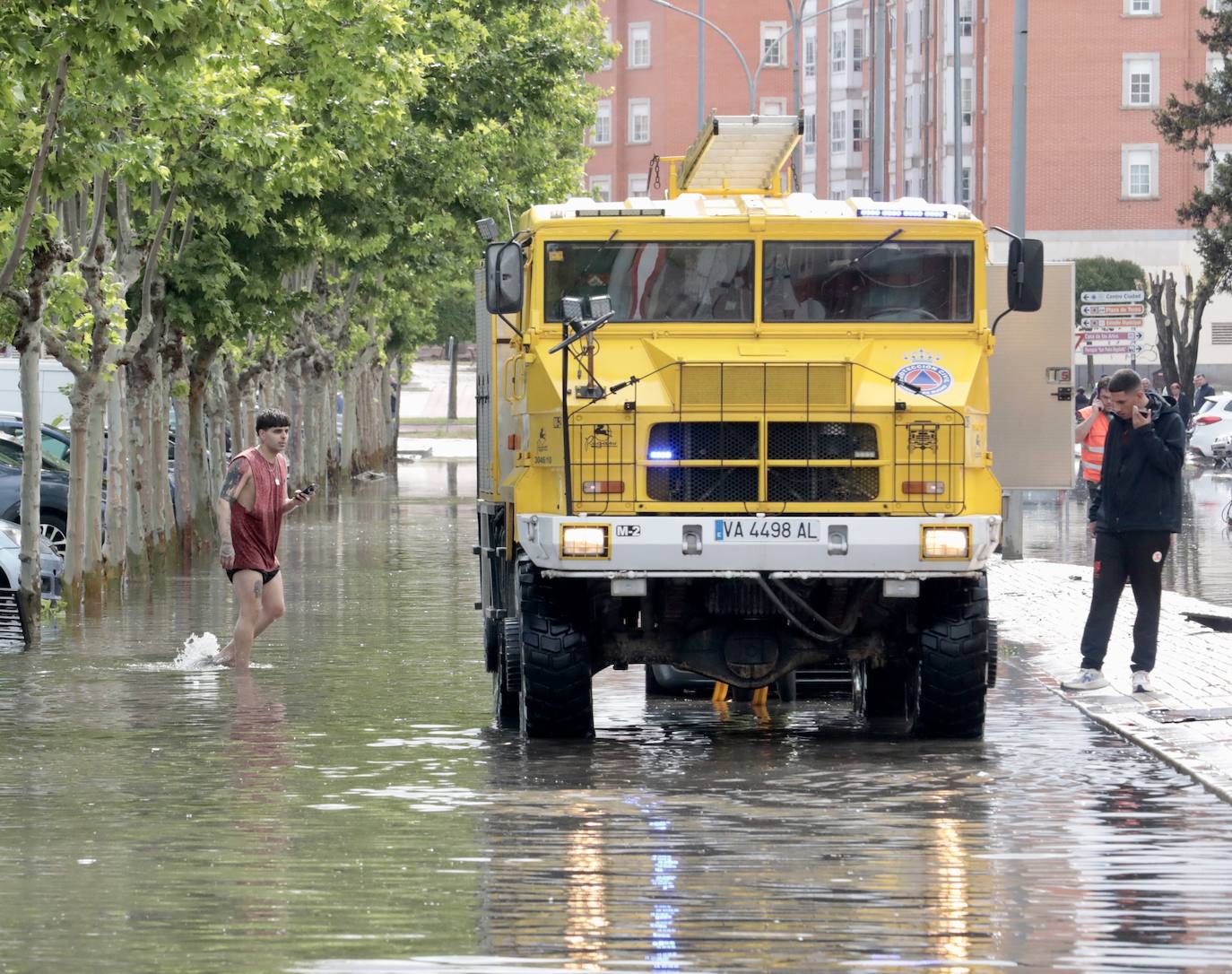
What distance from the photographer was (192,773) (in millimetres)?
11672

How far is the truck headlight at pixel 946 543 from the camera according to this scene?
1241 cm

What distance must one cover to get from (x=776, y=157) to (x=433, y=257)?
27.2 meters

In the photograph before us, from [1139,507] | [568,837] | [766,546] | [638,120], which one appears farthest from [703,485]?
[638,120]

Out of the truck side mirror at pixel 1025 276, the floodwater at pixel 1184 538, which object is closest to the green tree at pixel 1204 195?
the floodwater at pixel 1184 538

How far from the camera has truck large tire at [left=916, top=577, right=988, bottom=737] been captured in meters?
12.7

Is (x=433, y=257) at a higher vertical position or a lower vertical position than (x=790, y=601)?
higher

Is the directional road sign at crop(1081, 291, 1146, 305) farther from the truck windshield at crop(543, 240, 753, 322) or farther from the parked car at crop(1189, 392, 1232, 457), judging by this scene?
the parked car at crop(1189, 392, 1232, 457)

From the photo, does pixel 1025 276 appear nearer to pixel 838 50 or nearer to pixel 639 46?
pixel 838 50

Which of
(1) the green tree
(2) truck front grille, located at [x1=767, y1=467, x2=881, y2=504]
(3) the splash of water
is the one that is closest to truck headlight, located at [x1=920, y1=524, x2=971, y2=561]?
(2) truck front grille, located at [x1=767, y1=467, x2=881, y2=504]

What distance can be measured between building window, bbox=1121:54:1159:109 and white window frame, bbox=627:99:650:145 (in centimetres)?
3315

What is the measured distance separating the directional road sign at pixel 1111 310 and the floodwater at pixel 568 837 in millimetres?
19460

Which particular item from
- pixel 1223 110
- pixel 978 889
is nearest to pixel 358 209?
pixel 978 889

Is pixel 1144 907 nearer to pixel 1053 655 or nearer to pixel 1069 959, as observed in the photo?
pixel 1069 959

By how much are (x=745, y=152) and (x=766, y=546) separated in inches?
150
